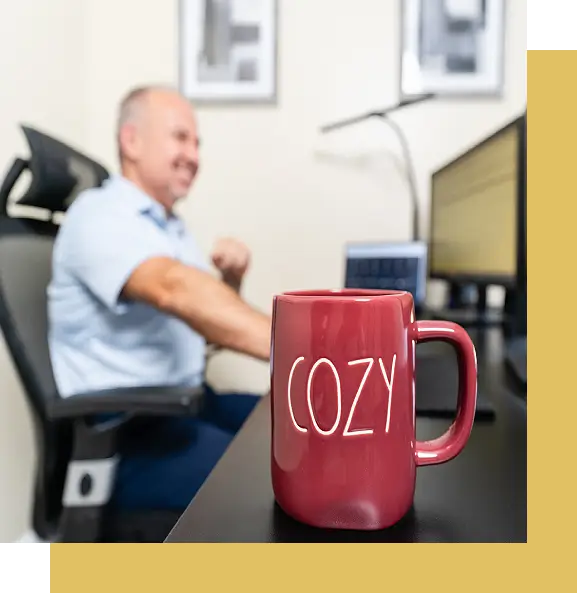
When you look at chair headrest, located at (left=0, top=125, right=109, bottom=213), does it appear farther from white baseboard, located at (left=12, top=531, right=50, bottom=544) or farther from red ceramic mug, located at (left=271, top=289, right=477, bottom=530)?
red ceramic mug, located at (left=271, top=289, right=477, bottom=530)

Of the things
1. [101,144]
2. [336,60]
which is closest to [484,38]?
[336,60]

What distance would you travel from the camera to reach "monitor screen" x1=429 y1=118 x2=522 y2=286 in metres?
0.86

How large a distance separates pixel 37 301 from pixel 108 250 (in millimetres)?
152


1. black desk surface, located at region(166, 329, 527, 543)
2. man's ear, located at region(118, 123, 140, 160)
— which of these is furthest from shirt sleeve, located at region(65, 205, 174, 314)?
black desk surface, located at region(166, 329, 527, 543)

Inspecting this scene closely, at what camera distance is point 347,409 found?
0.94ft

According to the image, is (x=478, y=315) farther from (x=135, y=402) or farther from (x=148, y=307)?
(x=135, y=402)

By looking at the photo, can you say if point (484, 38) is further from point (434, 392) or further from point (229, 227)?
point (434, 392)

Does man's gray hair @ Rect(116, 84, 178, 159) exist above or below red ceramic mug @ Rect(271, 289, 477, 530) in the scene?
above

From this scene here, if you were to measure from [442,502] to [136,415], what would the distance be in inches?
18.7

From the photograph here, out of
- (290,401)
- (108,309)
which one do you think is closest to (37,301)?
(108,309)

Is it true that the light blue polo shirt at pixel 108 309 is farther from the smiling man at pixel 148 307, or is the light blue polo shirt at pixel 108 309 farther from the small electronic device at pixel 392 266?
the small electronic device at pixel 392 266

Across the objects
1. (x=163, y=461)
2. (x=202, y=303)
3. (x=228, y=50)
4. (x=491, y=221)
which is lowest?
(x=163, y=461)

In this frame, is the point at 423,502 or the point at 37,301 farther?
the point at 37,301

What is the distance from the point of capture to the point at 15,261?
85cm
